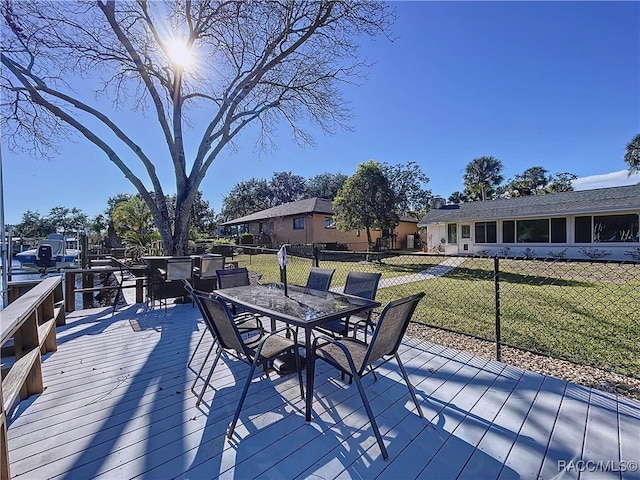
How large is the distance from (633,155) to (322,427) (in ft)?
99.1

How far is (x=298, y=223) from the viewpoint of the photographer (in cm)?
2262

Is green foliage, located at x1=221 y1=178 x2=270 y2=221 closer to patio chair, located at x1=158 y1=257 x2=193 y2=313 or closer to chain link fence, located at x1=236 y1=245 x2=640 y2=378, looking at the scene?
chain link fence, located at x1=236 y1=245 x2=640 y2=378

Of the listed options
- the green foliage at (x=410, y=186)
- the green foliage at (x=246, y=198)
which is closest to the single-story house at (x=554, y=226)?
the green foliage at (x=410, y=186)

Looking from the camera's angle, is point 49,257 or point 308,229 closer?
point 49,257

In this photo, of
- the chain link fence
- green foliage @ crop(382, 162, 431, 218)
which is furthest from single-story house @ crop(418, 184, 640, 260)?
the chain link fence

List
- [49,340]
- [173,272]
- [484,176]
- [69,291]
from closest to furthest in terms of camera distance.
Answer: [49,340], [69,291], [173,272], [484,176]

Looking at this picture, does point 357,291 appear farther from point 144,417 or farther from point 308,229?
point 308,229

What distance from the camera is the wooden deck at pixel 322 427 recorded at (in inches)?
68.8

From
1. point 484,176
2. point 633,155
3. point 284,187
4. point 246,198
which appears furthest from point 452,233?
point 246,198

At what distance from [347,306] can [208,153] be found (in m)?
7.22

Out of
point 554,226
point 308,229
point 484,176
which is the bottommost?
point 554,226

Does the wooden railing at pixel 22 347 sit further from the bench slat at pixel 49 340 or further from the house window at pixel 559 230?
the house window at pixel 559 230

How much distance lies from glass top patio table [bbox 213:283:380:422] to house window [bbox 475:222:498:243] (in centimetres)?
1696

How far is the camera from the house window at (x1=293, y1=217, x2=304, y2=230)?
22.3m
